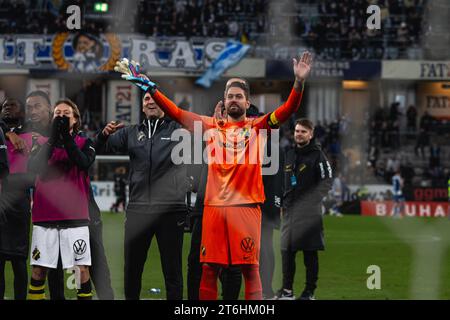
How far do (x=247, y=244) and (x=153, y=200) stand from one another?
2.72 feet

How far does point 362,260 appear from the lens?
11.1 m

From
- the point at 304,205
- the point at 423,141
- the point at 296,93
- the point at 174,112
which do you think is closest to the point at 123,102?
the point at 423,141

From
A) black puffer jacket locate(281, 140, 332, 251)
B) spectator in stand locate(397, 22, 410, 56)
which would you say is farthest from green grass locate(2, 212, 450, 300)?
spectator in stand locate(397, 22, 410, 56)

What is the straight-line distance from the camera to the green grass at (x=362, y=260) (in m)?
8.07

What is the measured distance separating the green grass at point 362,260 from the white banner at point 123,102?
1744mm

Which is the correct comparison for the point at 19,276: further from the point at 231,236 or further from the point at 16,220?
the point at 231,236

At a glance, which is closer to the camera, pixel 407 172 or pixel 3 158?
pixel 3 158

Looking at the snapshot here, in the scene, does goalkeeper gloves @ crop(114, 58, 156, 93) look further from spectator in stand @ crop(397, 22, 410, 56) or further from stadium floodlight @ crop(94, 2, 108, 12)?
spectator in stand @ crop(397, 22, 410, 56)

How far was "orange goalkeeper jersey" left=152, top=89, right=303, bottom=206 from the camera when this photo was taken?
528 cm

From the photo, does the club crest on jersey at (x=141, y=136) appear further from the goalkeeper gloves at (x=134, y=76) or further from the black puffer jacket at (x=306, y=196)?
the black puffer jacket at (x=306, y=196)

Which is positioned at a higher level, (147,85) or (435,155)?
(147,85)

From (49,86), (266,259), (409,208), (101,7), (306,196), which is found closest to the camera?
(266,259)

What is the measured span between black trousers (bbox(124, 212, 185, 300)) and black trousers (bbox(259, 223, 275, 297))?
1.29 m

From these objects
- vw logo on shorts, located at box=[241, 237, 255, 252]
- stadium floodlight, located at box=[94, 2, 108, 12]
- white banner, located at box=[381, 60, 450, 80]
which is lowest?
vw logo on shorts, located at box=[241, 237, 255, 252]
